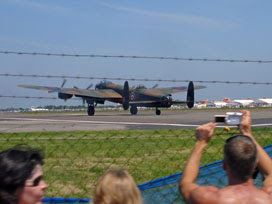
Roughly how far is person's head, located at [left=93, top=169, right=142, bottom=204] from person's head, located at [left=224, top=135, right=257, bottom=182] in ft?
2.65

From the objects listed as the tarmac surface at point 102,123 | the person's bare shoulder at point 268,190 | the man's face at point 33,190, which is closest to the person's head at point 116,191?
the man's face at point 33,190

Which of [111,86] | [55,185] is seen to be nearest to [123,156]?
[55,185]

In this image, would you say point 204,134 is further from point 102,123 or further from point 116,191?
point 102,123

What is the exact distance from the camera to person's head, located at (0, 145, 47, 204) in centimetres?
218

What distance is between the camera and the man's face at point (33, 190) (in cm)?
223

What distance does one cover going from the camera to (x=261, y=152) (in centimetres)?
345

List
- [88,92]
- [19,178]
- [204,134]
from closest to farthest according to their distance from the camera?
[19,178], [204,134], [88,92]

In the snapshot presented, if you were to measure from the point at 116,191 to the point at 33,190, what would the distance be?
45 cm

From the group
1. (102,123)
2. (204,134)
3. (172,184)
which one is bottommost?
(102,123)

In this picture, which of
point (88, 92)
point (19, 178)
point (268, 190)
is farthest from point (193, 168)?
point (88, 92)

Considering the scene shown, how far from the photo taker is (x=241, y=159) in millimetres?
2816

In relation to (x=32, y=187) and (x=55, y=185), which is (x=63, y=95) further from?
(x=32, y=187)

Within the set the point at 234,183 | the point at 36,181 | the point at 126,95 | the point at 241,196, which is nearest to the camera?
the point at 36,181

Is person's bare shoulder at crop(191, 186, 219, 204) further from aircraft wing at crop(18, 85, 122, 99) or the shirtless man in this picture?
aircraft wing at crop(18, 85, 122, 99)
